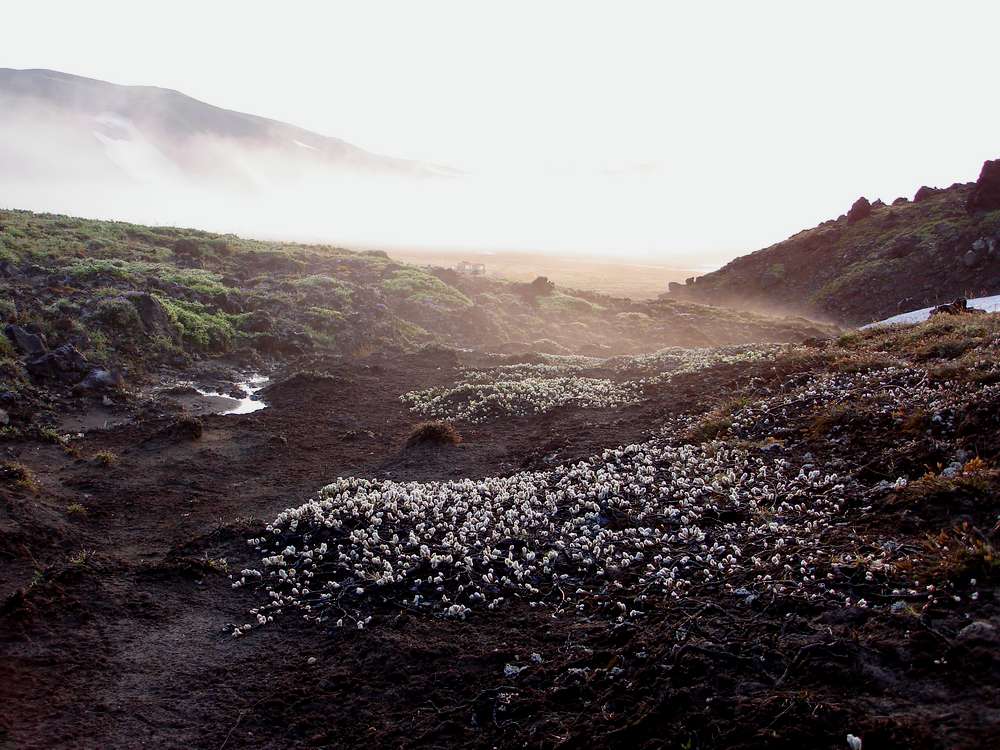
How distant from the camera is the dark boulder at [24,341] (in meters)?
22.3

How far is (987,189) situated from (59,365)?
69361 millimetres

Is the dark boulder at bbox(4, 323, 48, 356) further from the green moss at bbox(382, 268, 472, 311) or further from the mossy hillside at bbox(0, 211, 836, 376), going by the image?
the green moss at bbox(382, 268, 472, 311)

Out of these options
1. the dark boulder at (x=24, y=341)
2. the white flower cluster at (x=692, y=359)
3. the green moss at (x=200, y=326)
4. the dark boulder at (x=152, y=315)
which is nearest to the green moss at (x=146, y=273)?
the green moss at (x=200, y=326)

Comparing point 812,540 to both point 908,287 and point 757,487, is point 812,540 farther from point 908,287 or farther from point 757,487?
point 908,287

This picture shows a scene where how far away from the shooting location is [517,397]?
2177 centimetres

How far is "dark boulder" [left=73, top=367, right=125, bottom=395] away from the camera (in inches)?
850

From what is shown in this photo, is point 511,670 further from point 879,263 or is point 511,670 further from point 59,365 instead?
point 879,263

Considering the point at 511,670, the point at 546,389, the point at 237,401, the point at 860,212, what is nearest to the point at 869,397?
the point at 511,670

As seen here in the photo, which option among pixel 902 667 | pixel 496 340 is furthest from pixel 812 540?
pixel 496 340

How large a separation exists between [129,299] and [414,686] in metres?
28.2

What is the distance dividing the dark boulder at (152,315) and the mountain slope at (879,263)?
5281 centimetres

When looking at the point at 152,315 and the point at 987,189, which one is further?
the point at 987,189

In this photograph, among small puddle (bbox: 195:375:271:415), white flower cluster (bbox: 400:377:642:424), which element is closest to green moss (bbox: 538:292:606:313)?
white flower cluster (bbox: 400:377:642:424)

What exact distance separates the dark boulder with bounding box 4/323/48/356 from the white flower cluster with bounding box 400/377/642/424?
13.8 metres
